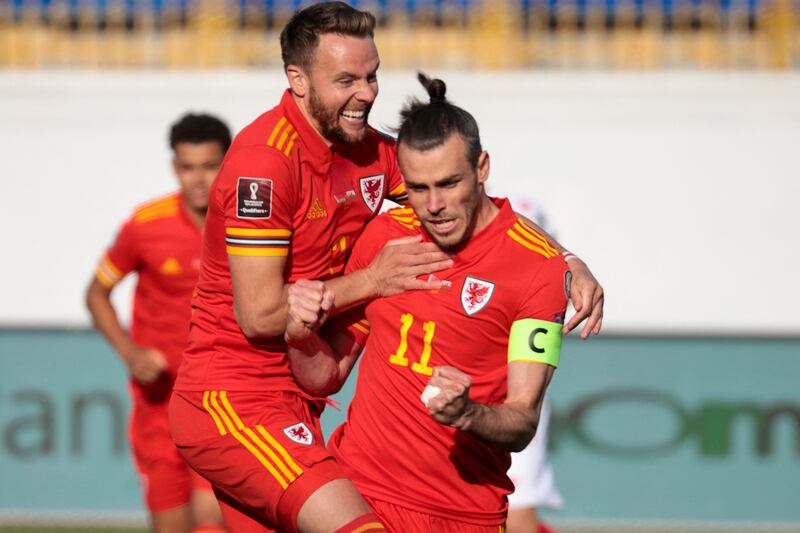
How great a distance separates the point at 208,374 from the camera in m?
4.49

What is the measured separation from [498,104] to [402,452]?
21.2 feet

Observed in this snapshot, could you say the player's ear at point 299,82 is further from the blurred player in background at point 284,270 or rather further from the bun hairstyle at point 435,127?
the bun hairstyle at point 435,127

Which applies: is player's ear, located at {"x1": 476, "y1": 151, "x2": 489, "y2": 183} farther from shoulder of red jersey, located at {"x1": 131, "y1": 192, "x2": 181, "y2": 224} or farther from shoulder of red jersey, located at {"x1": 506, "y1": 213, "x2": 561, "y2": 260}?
shoulder of red jersey, located at {"x1": 131, "y1": 192, "x2": 181, "y2": 224}

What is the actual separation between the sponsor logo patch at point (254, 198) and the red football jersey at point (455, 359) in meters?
0.48

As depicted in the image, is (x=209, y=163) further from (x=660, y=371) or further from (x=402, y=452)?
(x=660, y=371)

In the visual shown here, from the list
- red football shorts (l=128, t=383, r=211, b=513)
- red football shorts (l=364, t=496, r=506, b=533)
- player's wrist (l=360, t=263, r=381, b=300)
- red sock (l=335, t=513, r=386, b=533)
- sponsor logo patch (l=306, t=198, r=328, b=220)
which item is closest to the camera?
red sock (l=335, t=513, r=386, b=533)

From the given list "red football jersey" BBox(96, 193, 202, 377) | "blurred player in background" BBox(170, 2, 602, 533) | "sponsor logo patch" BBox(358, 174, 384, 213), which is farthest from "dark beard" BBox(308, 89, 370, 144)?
"red football jersey" BBox(96, 193, 202, 377)

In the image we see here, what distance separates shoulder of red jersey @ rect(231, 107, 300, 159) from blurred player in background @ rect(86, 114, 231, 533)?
2.34 metres

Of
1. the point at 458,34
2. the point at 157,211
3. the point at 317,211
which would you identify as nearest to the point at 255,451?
the point at 317,211

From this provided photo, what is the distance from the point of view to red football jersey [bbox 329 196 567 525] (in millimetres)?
4168

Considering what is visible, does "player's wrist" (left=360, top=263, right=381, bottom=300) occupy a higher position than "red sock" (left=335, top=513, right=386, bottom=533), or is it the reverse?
"player's wrist" (left=360, top=263, right=381, bottom=300)

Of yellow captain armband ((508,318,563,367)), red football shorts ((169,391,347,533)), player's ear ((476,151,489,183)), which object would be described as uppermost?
player's ear ((476,151,489,183))

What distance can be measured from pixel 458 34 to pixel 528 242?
8.30m

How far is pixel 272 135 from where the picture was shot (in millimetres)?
4371
